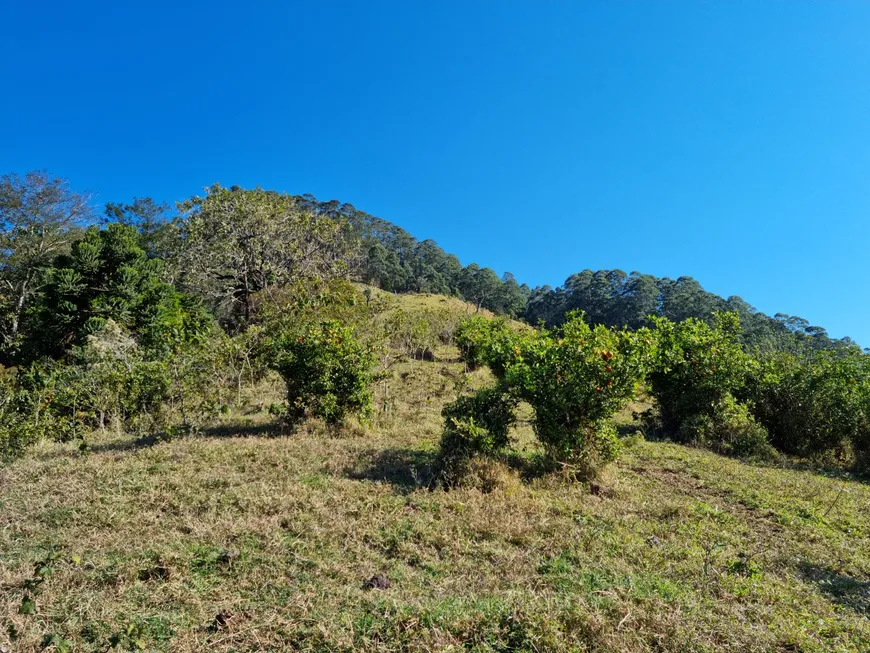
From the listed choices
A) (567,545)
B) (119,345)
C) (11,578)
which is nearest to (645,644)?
(567,545)

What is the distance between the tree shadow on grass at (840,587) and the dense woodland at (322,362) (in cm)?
275

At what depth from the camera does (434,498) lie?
5.98 metres

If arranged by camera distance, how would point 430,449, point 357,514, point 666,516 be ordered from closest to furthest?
1. point 357,514
2. point 666,516
3. point 430,449

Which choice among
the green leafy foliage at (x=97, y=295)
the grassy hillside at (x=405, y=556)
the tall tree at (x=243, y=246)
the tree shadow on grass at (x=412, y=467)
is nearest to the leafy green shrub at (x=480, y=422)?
the tree shadow on grass at (x=412, y=467)

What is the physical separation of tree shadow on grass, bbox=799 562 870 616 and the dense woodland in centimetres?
275

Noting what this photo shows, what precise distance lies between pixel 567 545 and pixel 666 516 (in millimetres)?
1817

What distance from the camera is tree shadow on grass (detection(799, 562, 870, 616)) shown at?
3992 mm

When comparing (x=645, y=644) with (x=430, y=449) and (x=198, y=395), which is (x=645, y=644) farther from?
(x=198, y=395)

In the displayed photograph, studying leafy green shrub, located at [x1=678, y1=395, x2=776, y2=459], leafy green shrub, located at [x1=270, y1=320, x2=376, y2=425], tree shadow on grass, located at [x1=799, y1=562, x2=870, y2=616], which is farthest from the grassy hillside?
leafy green shrub, located at [x1=678, y1=395, x2=776, y2=459]

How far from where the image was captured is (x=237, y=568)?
417 cm

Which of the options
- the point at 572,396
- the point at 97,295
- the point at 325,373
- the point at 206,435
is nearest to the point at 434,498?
the point at 572,396

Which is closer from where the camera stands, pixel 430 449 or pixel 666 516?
pixel 666 516

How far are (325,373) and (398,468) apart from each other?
2607 mm

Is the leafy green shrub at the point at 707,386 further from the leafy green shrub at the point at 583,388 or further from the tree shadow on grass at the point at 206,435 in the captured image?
the tree shadow on grass at the point at 206,435
